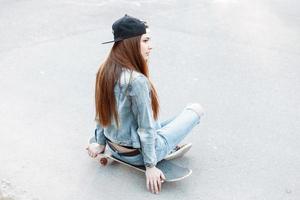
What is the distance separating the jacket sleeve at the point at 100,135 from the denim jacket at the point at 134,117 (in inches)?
2.6

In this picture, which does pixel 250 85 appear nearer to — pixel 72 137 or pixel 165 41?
pixel 165 41

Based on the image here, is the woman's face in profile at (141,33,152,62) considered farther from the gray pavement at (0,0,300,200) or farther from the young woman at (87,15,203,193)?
the gray pavement at (0,0,300,200)

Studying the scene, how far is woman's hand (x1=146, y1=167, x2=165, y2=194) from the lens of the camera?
10.0 feet

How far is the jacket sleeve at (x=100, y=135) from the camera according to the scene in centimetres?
321

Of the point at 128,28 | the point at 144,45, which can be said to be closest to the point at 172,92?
the point at 144,45

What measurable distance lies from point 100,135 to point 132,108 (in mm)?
430

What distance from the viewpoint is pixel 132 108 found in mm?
2924

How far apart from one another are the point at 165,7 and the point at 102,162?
3963mm

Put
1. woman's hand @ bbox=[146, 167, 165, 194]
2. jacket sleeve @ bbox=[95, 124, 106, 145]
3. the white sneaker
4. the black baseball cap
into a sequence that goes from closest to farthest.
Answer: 1. the black baseball cap
2. woman's hand @ bbox=[146, 167, 165, 194]
3. jacket sleeve @ bbox=[95, 124, 106, 145]
4. the white sneaker

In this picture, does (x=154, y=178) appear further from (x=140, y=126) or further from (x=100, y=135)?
(x=100, y=135)

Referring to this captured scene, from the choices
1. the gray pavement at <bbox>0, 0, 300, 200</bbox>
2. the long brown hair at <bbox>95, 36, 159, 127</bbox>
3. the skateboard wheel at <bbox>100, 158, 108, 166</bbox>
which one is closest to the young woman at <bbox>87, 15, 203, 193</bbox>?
the long brown hair at <bbox>95, 36, 159, 127</bbox>

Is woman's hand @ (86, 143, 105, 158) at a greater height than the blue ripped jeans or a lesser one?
lesser

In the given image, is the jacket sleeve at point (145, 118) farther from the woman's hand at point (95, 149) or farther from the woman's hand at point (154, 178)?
the woman's hand at point (95, 149)

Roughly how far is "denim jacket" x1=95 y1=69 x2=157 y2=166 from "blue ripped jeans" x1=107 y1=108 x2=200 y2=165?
10 centimetres
